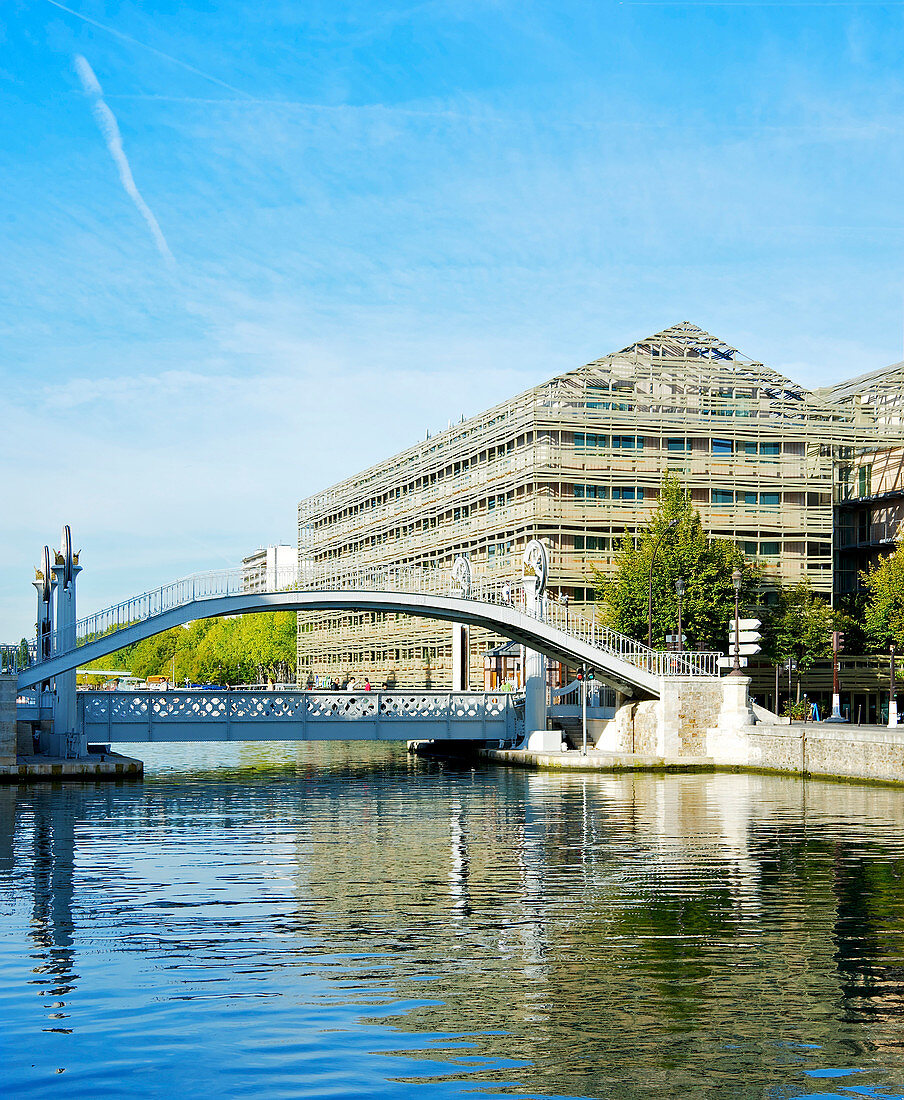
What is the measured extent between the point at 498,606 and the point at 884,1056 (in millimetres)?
40731

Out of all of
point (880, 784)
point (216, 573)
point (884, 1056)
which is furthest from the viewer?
point (216, 573)

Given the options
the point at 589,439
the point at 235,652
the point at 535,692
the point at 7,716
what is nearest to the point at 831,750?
the point at 535,692

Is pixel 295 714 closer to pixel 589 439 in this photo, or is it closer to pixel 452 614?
pixel 452 614

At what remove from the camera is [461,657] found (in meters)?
84.1

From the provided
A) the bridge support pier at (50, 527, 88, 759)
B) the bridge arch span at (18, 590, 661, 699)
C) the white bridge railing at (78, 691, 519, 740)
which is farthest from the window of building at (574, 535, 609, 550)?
the bridge support pier at (50, 527, 88, 759)

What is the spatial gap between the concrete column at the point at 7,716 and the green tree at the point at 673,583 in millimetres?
29201

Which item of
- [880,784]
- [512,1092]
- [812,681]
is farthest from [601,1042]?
[812,681]

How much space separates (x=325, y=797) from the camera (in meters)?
40.2

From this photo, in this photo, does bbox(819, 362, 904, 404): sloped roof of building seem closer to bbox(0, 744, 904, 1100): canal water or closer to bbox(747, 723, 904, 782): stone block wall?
bbox(747, 723, 904, 782): stone block wall

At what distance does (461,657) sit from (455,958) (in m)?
69.3

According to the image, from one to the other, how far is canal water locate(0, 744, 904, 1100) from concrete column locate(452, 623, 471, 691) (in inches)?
2028

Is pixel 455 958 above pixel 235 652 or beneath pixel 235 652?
beneath

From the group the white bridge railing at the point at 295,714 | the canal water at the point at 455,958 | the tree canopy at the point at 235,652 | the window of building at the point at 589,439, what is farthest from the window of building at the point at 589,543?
the tree canopy at the point at 235,652

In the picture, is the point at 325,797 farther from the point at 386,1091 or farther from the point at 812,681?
the point at 812,681
